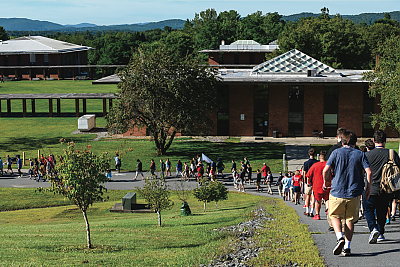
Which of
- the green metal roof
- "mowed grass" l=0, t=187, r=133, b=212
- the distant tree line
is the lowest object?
"mowed grass" l=0, t=187, r=133, b=212

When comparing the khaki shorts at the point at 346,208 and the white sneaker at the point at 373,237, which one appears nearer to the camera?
the khaki shorts at the point at 346,208

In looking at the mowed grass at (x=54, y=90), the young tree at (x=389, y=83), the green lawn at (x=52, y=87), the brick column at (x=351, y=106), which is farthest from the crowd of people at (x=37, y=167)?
the green lawn at (x=52, y=87)

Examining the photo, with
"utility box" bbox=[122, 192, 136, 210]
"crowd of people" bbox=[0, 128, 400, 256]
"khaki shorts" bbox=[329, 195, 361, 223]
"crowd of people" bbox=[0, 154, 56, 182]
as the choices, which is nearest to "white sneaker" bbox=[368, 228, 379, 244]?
"crowd of people" bbox=[0, 128, 400, 256]

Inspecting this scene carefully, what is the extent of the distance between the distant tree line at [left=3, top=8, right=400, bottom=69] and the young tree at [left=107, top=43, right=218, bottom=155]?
237 cm

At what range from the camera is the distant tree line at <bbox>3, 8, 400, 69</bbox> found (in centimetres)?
8188

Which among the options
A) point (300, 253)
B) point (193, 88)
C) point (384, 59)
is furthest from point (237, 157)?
point (300, 253)

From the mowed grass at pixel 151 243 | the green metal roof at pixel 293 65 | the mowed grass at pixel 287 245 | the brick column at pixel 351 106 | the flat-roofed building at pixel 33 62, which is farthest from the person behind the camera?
the flat-roofed building at pixel 33 62

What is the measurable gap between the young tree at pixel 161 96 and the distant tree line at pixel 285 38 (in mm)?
2373

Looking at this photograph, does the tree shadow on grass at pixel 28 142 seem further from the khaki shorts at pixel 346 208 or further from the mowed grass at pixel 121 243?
the khaki shorts at pixel 346 208

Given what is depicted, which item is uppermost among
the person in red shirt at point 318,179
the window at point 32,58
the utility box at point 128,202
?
the window at point 32,58

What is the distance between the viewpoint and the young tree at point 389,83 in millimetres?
40031

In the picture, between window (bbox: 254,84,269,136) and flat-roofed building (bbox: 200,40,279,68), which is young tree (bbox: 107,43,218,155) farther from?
flat-roofed building (bbox: 200,40,279,68)

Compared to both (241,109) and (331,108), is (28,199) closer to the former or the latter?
(241,109)

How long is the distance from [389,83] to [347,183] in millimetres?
34035
